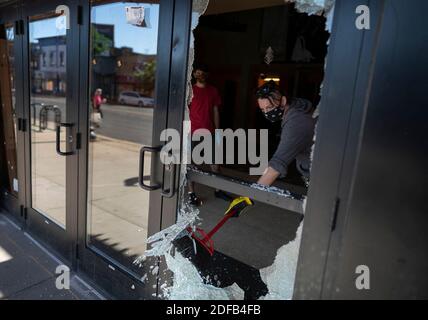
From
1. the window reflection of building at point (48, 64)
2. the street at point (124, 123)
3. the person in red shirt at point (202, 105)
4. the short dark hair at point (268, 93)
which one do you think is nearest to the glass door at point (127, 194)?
the short dark hair at point (268, 93)

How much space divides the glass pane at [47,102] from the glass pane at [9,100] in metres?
0.22

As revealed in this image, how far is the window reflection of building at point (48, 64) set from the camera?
393 centimetres

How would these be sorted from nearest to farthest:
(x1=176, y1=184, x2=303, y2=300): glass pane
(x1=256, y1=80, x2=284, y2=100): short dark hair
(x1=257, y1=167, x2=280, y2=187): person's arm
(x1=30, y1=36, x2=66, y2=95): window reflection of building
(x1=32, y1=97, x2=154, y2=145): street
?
(x1=176, y1=184, x2=303, y2=300): glass pane → (x1=257, y1=167, x2=280, y2=187): person's arm → (x1=256, y1=80, x2=284, y2=100): short dark hair → (x1=30, y1=36, x2=66, y2=95): window reflection of building → (x1=32, y1=97, x2=154, y2=145): street

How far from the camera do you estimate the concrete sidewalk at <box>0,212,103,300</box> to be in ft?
8.51

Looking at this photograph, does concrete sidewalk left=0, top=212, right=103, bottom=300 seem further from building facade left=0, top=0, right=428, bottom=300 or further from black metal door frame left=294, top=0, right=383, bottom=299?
black metal door frame left=294, top=0, right=383, bottom=299

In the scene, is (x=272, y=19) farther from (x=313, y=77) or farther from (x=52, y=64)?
(x=52, y=64)

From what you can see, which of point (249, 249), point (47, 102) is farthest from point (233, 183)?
point (47, 102)

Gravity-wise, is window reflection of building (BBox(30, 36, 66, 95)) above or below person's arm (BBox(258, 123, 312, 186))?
above

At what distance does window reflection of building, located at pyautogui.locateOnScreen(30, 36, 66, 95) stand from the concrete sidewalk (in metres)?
1.71

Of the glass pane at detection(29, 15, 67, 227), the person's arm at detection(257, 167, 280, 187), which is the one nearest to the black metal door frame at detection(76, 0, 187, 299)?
the glass pane at detection(29, 15, 67, 227)

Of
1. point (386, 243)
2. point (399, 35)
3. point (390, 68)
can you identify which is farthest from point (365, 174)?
point (399, 35)

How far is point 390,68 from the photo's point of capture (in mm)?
1223
